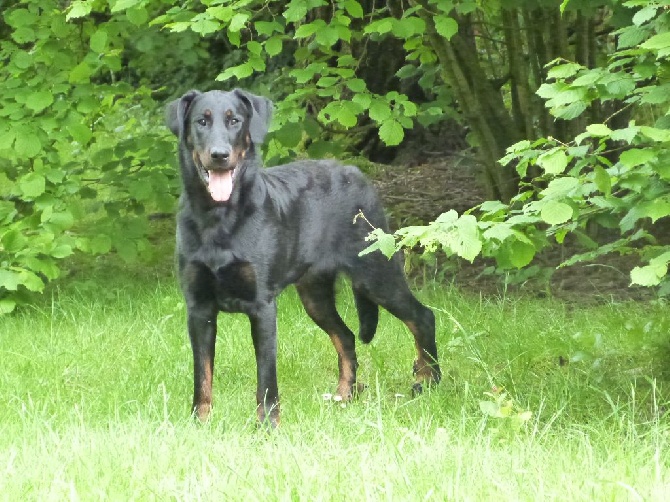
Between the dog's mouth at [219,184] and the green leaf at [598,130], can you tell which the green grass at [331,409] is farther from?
the green leaf at [598,130]

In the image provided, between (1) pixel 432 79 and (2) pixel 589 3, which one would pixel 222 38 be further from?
(2) pixel 589 3

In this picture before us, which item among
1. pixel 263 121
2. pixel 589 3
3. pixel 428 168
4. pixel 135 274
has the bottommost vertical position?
pixel 135 274

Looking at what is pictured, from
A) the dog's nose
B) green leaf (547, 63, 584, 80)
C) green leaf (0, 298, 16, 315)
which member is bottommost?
green leaf (0, 298, 16, 315)

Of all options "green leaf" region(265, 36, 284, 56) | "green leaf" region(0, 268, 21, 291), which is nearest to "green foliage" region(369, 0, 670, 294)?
"green leaf" region(265, 36, 284, 56)

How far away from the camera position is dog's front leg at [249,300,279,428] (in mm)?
4551

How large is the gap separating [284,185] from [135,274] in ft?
11.8

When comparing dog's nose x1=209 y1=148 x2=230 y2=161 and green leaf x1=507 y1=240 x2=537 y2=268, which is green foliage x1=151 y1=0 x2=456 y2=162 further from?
green leaf x1=507 y1=240 x2=537 y2=268

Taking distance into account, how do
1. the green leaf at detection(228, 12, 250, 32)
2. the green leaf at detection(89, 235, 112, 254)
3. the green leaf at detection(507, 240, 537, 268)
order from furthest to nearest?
the green leaf at detection(89, 235, 112, 254), the green leaf at detection(228, 12, 250, 32), the green leaf at detection(507, 240, 537, 268)

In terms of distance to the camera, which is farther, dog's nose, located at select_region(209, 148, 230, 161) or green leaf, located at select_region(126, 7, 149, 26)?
green leaf, located at select_region(126, 7, 149, 26)

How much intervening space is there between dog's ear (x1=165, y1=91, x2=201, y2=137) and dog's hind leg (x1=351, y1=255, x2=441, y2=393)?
1.25 metres

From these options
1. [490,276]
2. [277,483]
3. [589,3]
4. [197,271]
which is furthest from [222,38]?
[277,483]

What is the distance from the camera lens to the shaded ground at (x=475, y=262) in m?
7.12

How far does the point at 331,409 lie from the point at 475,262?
379cm

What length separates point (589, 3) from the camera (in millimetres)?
5453
